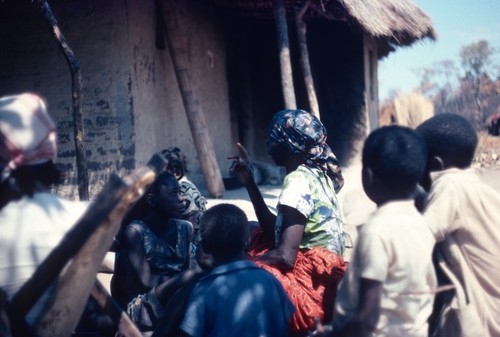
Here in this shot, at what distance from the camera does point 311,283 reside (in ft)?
8.51

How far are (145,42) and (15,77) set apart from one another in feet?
5.08

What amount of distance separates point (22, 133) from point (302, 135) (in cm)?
155

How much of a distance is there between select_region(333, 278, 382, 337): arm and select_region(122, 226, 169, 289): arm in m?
1.42

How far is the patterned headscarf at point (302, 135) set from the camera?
116 inches

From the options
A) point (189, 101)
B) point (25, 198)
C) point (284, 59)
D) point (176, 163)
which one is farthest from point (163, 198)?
point (284, 59)

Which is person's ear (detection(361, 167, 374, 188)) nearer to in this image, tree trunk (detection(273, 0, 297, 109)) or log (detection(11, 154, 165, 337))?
log (detection(11, 154, 165, 337))

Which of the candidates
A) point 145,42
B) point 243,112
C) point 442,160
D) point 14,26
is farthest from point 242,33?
point 442,160

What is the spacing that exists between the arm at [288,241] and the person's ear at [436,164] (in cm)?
70

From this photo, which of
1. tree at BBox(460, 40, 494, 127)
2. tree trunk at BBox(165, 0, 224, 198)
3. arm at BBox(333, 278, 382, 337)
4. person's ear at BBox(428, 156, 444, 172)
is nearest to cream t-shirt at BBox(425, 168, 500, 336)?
person's ear at BBox(428, 156, 444, 172)

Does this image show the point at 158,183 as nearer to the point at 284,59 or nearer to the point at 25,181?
the point at 25,181

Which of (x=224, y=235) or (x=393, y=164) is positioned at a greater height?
(x=393, y=164)

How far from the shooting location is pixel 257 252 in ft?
9.85

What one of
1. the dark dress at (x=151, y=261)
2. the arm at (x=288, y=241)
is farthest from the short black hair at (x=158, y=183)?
the arm at (x=288, y=241)

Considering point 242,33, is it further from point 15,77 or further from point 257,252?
point 257,252
